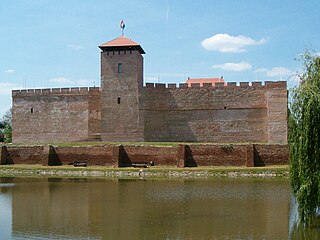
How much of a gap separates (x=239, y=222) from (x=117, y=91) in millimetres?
19118

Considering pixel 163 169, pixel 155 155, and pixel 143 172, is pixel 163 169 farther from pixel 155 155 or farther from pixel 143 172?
pixel 155 155

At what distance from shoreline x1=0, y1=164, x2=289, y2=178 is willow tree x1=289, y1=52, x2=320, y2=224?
1065 cm

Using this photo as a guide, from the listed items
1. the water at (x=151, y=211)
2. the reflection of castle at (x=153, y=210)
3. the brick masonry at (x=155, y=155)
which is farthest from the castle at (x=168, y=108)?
the reflection of castle at (x=153, y=210)

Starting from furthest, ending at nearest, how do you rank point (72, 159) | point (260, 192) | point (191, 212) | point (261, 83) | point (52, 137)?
point (52, 137)
point (261, 83)
point (72, 159)
point (260, 192)
point (191, 212)

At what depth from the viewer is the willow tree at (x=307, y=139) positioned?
28.3ft

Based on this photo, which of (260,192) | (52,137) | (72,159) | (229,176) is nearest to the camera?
(260,192)

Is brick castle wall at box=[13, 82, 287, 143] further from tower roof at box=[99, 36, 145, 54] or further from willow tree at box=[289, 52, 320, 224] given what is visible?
willow tree at box=[289, 52, 320, 224]

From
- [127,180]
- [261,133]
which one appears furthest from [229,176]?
[261,133]

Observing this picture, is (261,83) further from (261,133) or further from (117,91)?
(117,91)

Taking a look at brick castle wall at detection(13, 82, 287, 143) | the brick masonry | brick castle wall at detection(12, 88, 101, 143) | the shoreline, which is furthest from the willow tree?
brick castle wall at detection(12, 88, 101, 143)

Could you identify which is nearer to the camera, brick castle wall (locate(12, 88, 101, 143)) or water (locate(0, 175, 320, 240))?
water (locate(0, 175, 320, 240))

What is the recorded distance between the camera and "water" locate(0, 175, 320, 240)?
8875 millimetres

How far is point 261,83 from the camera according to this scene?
1062 inches

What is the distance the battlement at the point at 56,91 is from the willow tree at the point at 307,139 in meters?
21.5
